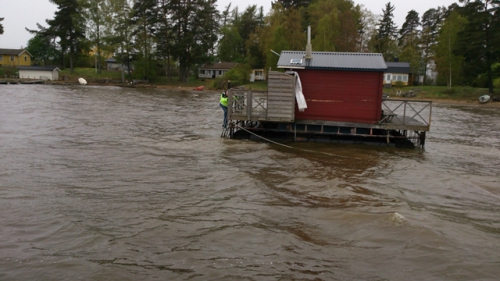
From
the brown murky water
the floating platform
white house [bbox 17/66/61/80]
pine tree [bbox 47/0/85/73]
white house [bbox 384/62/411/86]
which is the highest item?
pine tree [bbox 47/0/85/73]

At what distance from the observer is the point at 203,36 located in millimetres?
69500

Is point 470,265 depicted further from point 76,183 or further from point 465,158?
point 465,158

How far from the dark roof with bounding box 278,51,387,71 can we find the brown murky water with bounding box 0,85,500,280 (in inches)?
130

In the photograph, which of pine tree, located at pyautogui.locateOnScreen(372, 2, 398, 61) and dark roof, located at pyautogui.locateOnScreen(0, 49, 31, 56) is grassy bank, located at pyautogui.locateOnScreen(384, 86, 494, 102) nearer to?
pine tree, located at pyautogui.locateOnScreen(372, 2, 398, 61)

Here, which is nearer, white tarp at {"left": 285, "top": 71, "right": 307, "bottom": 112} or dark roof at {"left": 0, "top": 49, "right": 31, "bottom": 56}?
white tarp at {"left": 285, "top": 71, "right": 307, "bottom": 112}

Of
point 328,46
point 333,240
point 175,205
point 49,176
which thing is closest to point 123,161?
point 49,176

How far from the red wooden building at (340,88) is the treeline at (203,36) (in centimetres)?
4029

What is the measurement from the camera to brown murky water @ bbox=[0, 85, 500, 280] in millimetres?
7062

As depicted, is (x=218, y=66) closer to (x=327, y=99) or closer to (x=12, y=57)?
(x=12, y=57)

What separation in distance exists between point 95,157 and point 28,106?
19706mm

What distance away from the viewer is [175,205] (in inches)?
390

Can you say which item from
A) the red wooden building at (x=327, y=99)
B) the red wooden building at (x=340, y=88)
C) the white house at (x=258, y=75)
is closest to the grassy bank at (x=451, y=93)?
the white house at (x=258, y=75)

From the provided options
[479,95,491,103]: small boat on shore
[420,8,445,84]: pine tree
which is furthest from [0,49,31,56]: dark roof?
[479,95,491,103]: small boat on shore

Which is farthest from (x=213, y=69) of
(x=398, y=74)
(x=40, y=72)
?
(x=398, y=74)
